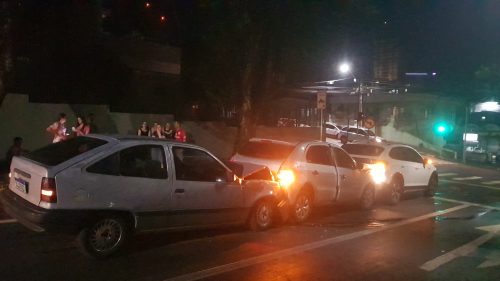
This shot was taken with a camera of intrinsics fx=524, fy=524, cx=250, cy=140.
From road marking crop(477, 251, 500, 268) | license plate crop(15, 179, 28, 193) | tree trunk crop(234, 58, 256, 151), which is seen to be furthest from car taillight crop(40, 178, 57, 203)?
tree trunk crop(234, 58, 256, 151)

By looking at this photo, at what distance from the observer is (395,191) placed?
13898mm

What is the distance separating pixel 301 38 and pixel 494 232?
10.2 m

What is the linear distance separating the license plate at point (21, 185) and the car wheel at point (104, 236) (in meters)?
0.92

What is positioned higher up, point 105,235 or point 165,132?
point 165,132

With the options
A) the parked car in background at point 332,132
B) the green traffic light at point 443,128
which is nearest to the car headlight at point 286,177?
the green traffic light at point 443,128

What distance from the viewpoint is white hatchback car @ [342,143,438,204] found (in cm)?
1376

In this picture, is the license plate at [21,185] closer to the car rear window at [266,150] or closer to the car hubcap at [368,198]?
the car rear window at [266,150]

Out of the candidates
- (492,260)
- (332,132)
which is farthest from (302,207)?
(332,132)

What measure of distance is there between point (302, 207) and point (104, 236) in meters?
4.51

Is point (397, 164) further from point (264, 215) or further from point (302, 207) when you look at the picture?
point (264, 215)

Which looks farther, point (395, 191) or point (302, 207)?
point (395, 191)

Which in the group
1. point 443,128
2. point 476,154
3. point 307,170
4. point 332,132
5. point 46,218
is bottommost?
point 46,218

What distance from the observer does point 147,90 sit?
2478 cm

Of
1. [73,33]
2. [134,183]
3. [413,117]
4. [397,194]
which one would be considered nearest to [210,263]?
[134,183]
